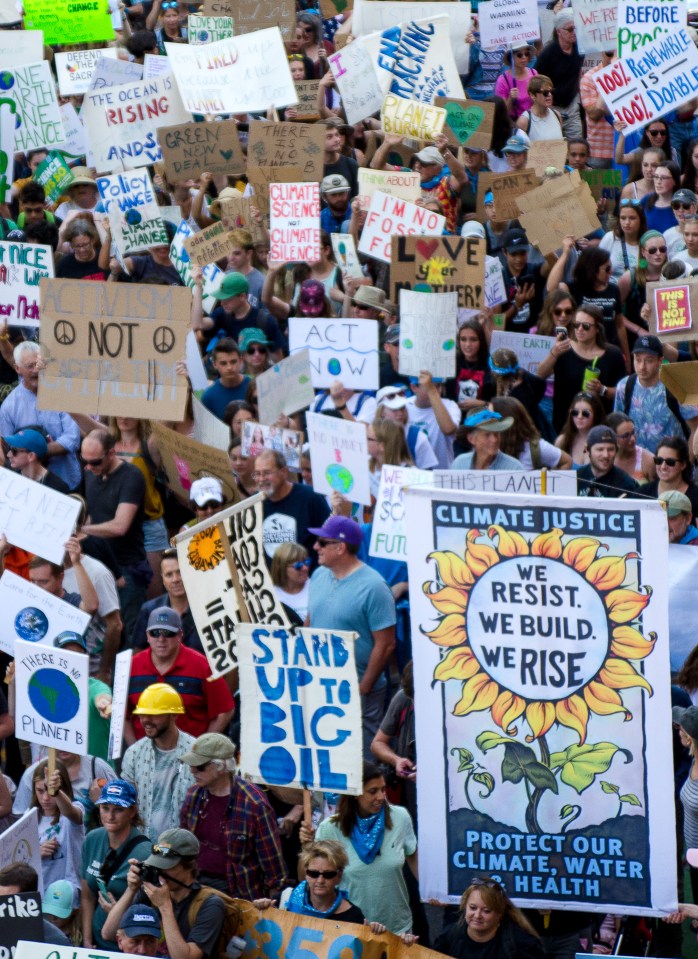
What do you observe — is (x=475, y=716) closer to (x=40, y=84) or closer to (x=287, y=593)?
(x=287, y=593)

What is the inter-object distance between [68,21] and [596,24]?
4.95m

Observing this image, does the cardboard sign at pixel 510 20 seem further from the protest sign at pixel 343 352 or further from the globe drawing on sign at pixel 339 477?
the globe drawing on sign at pixel 339 477

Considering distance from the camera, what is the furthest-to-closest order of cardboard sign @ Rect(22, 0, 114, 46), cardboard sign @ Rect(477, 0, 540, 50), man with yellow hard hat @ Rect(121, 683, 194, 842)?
cardboard sign @ Rect(22, 0, 114, 46), cardboard sign @ Rect(477, 0, 540, 50), man with yellow hard hat @ Rect(121, 683, 194, 842)

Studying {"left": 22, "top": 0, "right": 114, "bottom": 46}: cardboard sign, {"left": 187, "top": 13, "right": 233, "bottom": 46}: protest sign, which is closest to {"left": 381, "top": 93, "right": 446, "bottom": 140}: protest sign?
{"left": 187, "top": 13, "right": 233, "bottom": 46}: protest sign

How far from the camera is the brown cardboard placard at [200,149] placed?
48.9 ft

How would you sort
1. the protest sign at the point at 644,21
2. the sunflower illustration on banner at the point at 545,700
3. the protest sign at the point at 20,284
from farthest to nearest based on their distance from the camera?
the protest sign at the point at 644,21 < the protest sign at the point at 20,284 < the sunflower illustration on banner at the point at 545,700

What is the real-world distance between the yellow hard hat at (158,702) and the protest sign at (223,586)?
39 cm

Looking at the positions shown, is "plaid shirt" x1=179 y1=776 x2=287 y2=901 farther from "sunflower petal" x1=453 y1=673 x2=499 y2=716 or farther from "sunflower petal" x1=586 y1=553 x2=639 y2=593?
"sunflower petal" x1=586 y1=553 x2=639 y2=593

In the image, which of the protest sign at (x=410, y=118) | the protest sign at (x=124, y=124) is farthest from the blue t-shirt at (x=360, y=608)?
the protest sign at (x=124, y=124)

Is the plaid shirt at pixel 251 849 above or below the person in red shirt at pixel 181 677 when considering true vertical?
below

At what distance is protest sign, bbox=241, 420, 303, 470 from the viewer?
35.3 feet

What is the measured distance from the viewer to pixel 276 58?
1566cm

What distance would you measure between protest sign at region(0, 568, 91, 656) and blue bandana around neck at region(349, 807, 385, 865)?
194 centimetres

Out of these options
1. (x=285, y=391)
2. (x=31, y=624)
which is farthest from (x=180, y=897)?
(x=285, y=391)
